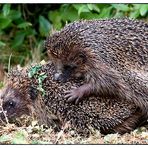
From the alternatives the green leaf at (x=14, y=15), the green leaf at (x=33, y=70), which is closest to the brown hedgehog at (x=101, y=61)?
the green leaf at (x=33, y=70)

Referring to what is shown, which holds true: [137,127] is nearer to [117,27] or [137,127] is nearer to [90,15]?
[117,27]

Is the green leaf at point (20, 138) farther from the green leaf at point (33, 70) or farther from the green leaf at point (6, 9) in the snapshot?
the green leaf at point (6, 9)

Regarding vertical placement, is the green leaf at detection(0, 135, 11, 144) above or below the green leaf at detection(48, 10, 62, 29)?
below

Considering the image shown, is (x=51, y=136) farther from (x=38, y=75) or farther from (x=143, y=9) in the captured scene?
(x=143, y=9)

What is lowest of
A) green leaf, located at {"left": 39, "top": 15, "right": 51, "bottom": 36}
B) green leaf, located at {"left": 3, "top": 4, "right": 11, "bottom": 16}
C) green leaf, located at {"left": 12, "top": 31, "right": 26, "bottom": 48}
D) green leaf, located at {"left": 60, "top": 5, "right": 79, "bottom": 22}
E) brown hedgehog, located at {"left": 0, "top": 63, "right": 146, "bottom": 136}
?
brown hedgehog, located at {"left": 0, "top": 63, "right": 146, "bottom": 136}

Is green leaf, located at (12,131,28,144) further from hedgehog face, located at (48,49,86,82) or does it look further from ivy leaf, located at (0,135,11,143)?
hedgehog face, located at (48,49,86,82)

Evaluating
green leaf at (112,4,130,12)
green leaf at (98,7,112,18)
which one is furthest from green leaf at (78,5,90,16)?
green leaf at (112,4,130,12)
